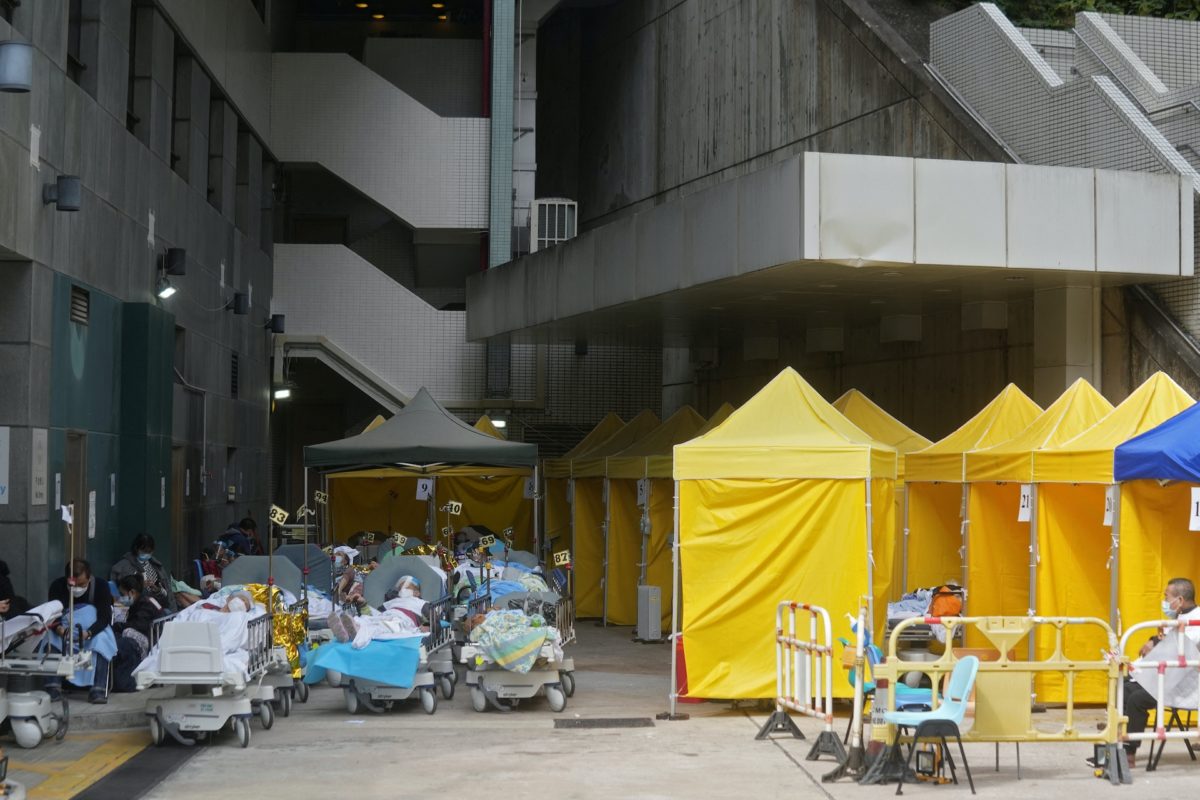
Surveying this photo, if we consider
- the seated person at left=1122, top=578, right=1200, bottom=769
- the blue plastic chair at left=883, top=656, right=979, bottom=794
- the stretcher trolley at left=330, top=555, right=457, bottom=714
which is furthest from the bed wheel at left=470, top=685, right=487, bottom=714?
the seated person at left=1122, top=578, right=1200, bottom=769

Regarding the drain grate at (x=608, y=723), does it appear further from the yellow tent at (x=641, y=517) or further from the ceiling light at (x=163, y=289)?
the ceiling light at (x=163, y=289)

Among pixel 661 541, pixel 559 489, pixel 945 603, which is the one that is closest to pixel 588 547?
pixel 559 489

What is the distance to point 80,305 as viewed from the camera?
16.5 metres

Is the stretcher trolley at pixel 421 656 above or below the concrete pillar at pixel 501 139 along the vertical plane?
below

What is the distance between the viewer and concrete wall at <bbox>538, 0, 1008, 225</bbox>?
21.3 metres

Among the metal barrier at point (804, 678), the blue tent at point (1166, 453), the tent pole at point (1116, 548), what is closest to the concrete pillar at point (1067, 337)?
the tent pole at point (1116, 548)

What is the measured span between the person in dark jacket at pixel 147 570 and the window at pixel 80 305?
2360mm

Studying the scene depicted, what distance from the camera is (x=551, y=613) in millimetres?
15938

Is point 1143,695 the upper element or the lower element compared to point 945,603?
lower

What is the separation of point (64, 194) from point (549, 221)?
14.4m

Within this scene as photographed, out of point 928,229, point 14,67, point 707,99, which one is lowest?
point 928,229

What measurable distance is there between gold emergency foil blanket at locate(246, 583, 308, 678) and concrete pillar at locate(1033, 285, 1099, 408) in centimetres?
839

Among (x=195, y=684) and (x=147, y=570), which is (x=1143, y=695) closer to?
(x=195, y=684)

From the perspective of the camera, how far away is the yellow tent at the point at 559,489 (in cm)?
2425
